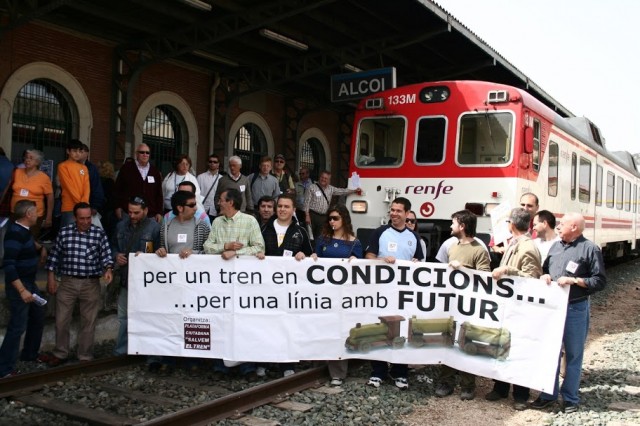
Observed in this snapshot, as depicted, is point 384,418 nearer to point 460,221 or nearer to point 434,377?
point 434,377

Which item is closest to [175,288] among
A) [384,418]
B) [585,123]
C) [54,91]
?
[384,418]

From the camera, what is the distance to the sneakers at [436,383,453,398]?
5.94m

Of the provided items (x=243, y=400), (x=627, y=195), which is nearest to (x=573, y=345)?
(x=243, y=400)

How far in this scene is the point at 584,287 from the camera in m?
5.46

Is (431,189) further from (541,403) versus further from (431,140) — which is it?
(541,403)

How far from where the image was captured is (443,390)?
5.97 m

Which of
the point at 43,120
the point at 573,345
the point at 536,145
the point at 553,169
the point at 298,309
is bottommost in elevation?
the point at 573,345

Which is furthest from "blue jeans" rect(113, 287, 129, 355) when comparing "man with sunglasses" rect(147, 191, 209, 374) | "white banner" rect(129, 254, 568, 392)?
"man with sunglasses" rect(147, 191, 209, 374)

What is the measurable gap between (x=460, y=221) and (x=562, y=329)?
126 cm

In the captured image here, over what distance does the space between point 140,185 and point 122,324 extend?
2.14 meters

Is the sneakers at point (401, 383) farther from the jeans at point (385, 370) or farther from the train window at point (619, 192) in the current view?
the train window at point (619, 192)

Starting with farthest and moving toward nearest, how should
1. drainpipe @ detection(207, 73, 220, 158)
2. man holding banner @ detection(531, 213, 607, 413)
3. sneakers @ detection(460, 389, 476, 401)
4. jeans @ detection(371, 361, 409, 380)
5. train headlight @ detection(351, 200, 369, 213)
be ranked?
drainpipe @ detection(207, 73, 220, 158) → train headlight @ detection(351, 200, 369, 213) → jeans @ detection(371, 361, 409, 380) → sneakers @ detection(460, 389, 476, 401) → man holding banner @ detection(531, 213, 607, 413)

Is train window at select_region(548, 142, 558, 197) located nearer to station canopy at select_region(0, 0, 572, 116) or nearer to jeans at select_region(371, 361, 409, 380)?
station canopy at select_region(0, 0, 572, 116)

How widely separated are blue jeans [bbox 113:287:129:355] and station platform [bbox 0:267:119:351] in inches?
32.5
